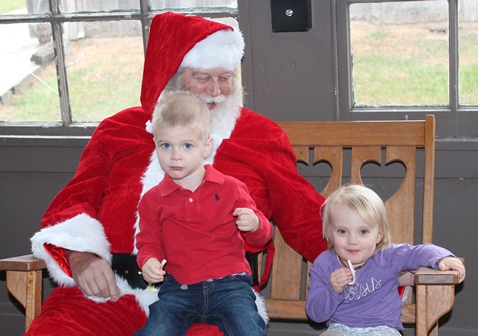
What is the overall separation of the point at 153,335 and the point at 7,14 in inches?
62.3

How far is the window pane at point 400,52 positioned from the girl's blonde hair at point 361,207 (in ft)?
2.07

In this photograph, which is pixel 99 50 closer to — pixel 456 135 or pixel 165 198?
pixel 165 198

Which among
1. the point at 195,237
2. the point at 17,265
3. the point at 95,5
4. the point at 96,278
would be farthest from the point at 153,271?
the point at 95,5

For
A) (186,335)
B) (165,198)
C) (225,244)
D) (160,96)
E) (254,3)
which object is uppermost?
(254,3)

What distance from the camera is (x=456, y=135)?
8.54ft

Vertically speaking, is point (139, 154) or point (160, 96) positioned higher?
point (160, 96)

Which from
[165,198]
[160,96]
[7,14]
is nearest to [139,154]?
[160,96]

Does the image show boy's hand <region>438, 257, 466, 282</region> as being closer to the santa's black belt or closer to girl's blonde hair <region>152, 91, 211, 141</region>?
girl's blonde hair <region>152, 91, 211, 141</region>

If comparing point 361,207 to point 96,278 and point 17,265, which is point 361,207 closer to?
point 96,278

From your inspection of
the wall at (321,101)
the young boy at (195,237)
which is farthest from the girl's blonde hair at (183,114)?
the wall at (321,101)

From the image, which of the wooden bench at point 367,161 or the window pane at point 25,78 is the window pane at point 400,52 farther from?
the window pane at point 25,78

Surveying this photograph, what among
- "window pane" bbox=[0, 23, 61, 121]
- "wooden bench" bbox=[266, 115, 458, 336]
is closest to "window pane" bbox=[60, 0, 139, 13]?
"window pane" bbox=[0, 23, 61, 121]

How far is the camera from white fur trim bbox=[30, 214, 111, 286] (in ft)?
7.52

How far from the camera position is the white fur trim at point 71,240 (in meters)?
2.29
